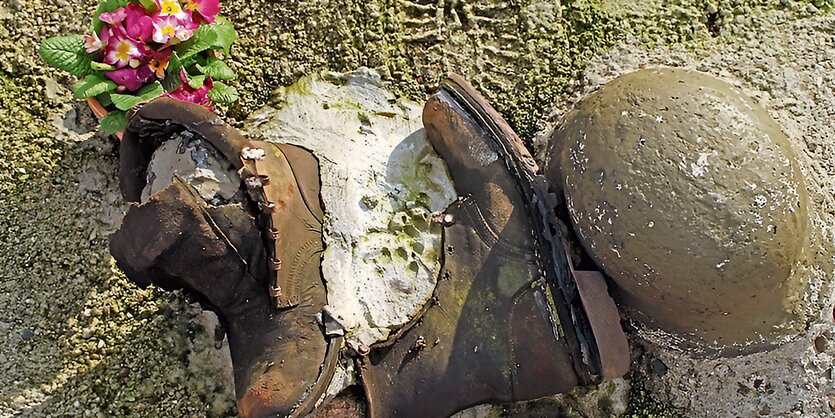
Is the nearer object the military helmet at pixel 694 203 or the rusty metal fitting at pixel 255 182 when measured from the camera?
the military helmet at pixel 694 203

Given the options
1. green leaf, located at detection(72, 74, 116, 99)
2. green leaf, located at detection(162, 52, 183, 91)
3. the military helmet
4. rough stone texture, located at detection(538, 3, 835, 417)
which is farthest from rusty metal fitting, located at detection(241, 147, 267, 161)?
rough stone texture, located at detection(538, 3, 835, 417)

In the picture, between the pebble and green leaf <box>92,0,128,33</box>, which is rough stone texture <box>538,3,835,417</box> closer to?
green leaf <box>92,0,128,33</box>

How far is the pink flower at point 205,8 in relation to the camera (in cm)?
207

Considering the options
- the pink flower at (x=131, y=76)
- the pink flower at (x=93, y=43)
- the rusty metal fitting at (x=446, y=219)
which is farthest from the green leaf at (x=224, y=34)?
the rusty metal fitting at (x=446, y=219)

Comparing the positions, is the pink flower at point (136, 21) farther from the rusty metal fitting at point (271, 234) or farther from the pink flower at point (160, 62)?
the rusty metal fitting at point (271, 234)

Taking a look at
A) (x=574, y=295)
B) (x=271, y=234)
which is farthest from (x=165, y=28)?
(x=574, y=295)

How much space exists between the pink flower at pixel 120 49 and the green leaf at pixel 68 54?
2.9 inches

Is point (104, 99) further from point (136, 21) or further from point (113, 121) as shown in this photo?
point (136, 21)

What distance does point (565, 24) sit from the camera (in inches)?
95.5

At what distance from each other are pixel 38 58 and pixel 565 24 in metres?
1.70

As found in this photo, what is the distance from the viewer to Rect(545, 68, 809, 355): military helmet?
64.9 inches

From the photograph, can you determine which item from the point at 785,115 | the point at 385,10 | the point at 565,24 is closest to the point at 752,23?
the point at 785,115

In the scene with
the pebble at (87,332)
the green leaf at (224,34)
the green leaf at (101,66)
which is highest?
the green leaf at (224,34)

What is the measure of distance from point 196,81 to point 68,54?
35 cm
